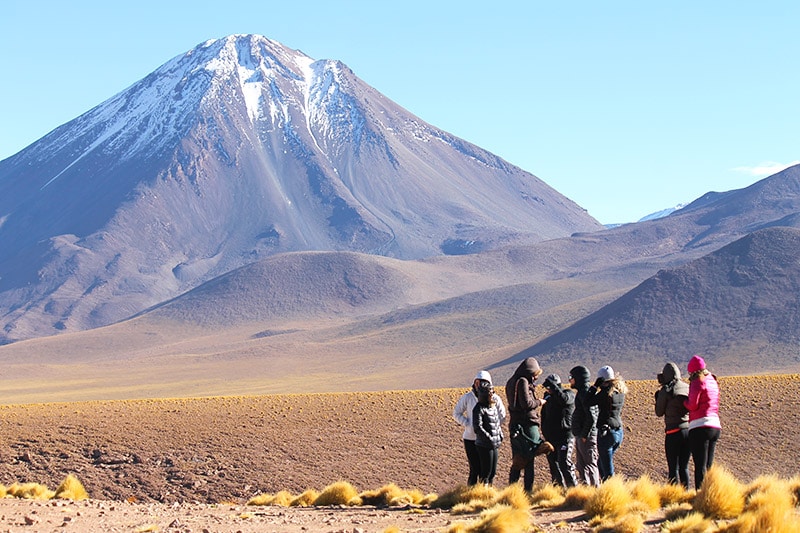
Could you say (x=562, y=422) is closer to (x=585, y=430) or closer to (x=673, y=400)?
(x=585, y=430)

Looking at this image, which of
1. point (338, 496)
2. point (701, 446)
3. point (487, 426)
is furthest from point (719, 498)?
point (338, 496)

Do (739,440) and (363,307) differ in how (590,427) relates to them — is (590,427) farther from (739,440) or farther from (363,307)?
(363,307)

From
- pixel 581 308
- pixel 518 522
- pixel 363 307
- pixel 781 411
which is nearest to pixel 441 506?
pixel 518 522

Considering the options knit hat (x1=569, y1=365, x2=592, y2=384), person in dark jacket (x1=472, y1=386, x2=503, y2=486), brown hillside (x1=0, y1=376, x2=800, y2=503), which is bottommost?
brown hillside (x1=0, y1=376, x2=800, y2=503)

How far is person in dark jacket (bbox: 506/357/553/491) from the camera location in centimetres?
1390

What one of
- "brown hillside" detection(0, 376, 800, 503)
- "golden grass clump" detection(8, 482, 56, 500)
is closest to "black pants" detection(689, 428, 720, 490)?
"golden grass clump" detection(8, 482, 56, 500)

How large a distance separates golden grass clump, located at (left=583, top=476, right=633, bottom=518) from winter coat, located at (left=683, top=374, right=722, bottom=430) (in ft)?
4.82

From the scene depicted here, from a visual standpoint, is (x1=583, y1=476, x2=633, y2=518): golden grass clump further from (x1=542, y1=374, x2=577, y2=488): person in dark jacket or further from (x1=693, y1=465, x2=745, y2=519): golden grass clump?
(x1=542, y1=374, x2=577, y2=488): person in dark jacket

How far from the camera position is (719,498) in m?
11.2

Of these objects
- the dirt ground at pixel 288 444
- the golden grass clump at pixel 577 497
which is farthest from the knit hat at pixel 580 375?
the dirt ground at pixel 288 444

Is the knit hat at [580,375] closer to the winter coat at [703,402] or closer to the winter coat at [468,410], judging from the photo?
the winter coat at [468,410]

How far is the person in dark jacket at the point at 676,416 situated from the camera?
44.1 feet

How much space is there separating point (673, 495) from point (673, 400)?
132 centimetres

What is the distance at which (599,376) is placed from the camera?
14.2m
